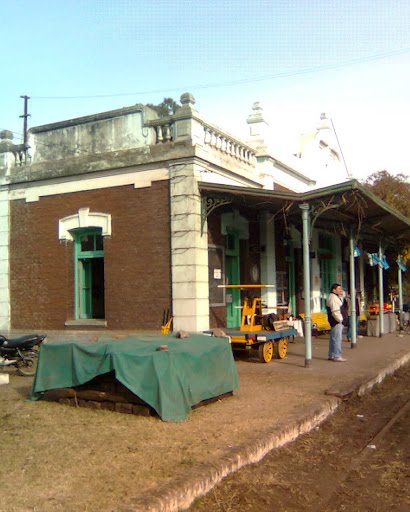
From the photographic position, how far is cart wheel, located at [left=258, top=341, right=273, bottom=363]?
12.1 metres

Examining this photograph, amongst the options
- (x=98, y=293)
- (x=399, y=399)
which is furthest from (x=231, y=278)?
(x=399, y=399)

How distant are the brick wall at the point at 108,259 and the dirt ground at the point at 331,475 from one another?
21.1ft

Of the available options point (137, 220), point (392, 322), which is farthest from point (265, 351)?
point (392, 322)

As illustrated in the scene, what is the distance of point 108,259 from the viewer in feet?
45.1

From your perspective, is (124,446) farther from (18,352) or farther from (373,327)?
(373,327)

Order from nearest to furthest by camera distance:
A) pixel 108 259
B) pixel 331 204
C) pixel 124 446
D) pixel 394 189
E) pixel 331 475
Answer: pixel 331 475
pixel 124 446
pixel 331 204
pixel 108 259
pixel 394 189

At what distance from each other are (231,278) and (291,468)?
971 centimetres

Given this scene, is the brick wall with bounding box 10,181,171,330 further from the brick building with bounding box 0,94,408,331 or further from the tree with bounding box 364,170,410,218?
the tree with bounding box 364,170,410,218

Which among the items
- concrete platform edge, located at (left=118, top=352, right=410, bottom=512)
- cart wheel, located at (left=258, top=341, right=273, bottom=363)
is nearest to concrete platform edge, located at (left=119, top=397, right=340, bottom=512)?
concrete platform edge, located at (left=118, top=352, right=410, bottom=512)

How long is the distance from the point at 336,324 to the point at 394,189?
1565 centimetres

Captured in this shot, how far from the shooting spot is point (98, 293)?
14.5 metres

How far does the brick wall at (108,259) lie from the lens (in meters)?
13.1

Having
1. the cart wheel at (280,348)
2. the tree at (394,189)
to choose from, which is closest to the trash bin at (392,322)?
the tree at (394,189)

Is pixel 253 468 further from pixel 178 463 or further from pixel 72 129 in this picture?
pixel 72 129
